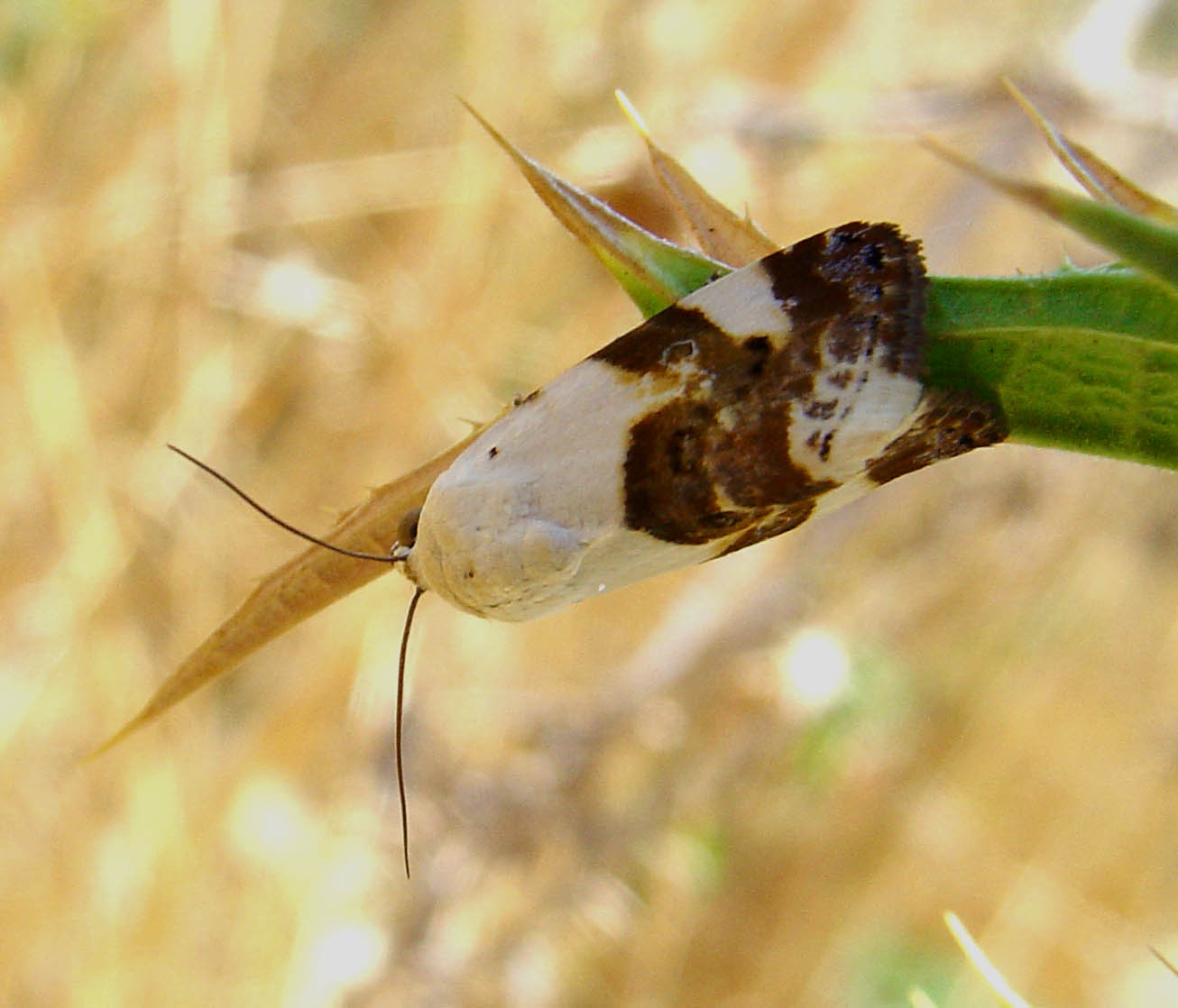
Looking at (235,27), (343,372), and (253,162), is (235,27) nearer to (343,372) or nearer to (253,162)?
(253,162)

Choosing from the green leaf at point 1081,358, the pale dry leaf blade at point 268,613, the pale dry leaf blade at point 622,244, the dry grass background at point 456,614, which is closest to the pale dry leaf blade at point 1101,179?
the green leaf at point 1081,358

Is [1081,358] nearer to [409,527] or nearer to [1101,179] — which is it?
[1101,179]

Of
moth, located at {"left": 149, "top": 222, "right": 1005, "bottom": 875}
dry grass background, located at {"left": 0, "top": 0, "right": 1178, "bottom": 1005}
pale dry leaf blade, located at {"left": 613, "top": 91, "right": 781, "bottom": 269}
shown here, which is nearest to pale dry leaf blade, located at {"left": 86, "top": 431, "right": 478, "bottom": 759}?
moth, located at {"left": 149, "top": 222, "right": 1005, "bottom": 875}

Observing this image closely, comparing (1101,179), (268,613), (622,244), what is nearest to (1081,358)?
(1101,179)

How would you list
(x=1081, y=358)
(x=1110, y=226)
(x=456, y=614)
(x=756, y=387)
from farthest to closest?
(x=456, y=614) < (x=756, y=387) < (x=1081, y=358) < (x=1110, y=226)

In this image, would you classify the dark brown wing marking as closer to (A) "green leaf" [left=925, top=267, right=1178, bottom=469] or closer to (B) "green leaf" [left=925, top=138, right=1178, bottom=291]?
(A) "green leaf" [left=925, top=267, right=1178, bottom=469]

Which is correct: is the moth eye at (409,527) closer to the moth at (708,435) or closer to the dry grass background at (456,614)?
the moth at (708,435)
